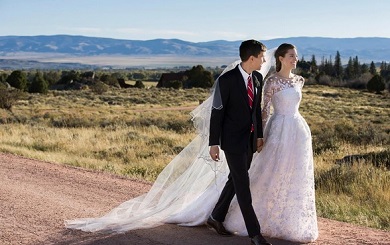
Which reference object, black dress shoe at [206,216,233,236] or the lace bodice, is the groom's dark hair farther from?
black dress shoe at [206,216,233,236]

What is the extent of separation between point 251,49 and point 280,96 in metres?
0.67

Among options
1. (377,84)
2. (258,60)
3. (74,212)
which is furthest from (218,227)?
(377,84)

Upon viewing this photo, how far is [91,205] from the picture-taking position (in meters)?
8.23

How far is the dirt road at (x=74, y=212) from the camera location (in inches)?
253

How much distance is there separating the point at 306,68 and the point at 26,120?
92.1 m

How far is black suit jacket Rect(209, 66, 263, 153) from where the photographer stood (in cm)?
583

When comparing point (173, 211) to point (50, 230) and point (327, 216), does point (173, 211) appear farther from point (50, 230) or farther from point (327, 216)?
point (327, 216)

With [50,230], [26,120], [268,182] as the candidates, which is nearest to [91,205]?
[50,230]

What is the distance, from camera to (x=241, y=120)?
5.84 meters

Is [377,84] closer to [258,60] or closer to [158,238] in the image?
[158,238]

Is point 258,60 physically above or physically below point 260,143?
above

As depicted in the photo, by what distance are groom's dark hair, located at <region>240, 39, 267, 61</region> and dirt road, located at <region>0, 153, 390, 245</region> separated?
72.9 inches

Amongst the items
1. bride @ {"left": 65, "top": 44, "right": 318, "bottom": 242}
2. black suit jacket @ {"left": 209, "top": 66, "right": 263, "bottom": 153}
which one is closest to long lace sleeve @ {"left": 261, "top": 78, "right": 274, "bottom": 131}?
bride @ {"left": 65, "top": 44, "right": 318, "bottom": 242}

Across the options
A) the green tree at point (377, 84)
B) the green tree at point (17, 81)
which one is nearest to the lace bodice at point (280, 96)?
the green tree at point (17, 81)
